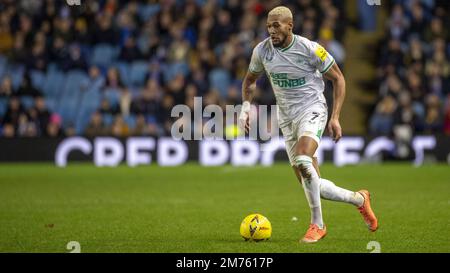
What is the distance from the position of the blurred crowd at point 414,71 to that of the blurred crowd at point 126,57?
1402mm

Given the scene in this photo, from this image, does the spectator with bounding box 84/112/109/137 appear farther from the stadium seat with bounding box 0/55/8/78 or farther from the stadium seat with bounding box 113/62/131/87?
the stadium seat with bounding box 0/55/8/78

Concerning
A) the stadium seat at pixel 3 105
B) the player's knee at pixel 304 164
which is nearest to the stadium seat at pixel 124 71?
the stadium seat at pixel 3 105

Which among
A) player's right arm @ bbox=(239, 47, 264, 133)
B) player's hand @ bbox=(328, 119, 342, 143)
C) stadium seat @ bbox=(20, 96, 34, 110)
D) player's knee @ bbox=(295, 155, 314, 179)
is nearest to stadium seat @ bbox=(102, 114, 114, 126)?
stadium seat @ bbox=(20, 96, 34, 110)

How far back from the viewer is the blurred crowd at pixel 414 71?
22.3 m

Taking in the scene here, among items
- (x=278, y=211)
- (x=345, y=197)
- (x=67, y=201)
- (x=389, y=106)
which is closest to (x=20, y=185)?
(x=67, y=201)

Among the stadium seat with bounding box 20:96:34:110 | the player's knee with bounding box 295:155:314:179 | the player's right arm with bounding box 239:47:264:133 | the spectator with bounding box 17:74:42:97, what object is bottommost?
the stadium seat with bounding box 20:96:34:110

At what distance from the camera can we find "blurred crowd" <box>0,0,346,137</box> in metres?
22.5

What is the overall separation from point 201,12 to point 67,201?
1226cm

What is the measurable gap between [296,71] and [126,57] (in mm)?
14974

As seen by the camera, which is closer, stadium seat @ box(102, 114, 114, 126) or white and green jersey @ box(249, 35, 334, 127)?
white and green jersey @ box(249, 35, 334, 127)

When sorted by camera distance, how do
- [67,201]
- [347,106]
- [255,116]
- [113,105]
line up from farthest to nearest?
[347,106]
[113,105]
[255,116]
[67,201]

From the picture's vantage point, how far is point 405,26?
24469 mm

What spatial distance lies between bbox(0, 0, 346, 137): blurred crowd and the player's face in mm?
12687
